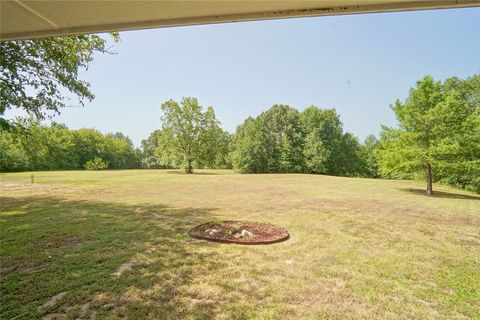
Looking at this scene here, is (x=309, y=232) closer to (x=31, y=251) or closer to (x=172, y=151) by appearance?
(x=31, y=251)

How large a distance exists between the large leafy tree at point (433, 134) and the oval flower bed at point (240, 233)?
14431 millimetres

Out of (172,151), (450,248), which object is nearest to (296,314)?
(450,248)

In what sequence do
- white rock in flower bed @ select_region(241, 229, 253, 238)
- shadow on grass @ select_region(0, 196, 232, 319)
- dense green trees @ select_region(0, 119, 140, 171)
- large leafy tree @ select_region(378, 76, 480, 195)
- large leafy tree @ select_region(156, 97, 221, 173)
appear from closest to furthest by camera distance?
shadow on grass @ select_region(0, 196, 232, 319)
white rock in flower bed @ select_region(241, 229, 253, 238)
dense green trees @ select_region(0, 119, 140, 171)
large leafy tree @ select_region(378, 76, 480, 195)
large leafy tree @ select_region(156, 97, 221, 173)

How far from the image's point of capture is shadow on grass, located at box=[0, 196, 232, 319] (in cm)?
379

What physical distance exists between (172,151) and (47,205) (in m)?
27.6

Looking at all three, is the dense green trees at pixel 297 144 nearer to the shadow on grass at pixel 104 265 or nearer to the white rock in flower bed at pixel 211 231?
the shadow on grass at pixel 104 265

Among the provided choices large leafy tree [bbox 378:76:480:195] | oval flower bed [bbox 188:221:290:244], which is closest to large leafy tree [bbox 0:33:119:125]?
oval flower bed [bbox 188:221:290:244]

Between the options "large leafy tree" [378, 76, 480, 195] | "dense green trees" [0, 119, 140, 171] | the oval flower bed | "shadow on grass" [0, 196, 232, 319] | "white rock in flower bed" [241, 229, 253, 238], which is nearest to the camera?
"shadow on grass" [0, 196, 232, 319]

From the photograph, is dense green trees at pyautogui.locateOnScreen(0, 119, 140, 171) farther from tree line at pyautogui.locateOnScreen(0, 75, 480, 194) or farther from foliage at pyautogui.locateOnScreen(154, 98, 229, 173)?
foliage at pyautogui.locateOnScreen(154, 98, 229, 173)

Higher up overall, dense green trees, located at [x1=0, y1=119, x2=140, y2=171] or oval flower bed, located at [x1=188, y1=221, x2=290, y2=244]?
dense green trees, located at [x1=0, y1=119, x2=140, y2=171]

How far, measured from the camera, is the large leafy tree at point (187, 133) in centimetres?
3928

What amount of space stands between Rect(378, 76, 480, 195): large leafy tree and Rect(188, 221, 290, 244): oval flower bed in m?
14.4

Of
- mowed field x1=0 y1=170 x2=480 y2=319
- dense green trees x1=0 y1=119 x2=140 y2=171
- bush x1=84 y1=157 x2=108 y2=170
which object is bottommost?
mowed field x1=0 y1=170 x2=480 y2=319

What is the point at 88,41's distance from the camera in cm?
967
